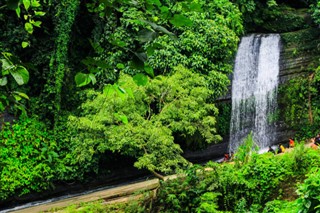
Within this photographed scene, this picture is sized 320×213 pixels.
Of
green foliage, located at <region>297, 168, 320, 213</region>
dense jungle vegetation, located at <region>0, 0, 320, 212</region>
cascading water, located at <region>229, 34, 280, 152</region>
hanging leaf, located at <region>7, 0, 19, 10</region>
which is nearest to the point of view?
hanging leaf, located at <region>7, 0, 19, 10</region>

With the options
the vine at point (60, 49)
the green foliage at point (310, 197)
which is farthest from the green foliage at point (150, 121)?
the green foliage at point (310, 197)

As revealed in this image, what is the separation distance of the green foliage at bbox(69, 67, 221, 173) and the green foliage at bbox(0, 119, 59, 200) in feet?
5.05

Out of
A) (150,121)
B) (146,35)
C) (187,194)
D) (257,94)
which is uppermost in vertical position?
(146,35)

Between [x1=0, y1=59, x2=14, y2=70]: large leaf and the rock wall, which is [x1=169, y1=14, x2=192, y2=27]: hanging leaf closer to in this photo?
[x1=0, y1=59, x2=14, y2=70]: large leaf

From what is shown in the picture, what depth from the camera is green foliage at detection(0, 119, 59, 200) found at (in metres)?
13.2

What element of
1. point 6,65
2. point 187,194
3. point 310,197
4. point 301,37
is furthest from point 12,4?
point 301,37

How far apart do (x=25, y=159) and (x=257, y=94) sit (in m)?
8.50

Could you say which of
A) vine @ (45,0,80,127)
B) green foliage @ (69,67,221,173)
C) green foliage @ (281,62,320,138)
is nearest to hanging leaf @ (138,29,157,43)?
green foliage @ (69,67,221,173)

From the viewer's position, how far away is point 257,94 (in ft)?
54.1

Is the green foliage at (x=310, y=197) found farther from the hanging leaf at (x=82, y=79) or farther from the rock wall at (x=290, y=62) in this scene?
the rock wall at (x=290, y=62)

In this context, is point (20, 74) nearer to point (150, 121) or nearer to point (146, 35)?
point (146, 35)

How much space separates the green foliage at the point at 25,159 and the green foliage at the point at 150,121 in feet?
5.05

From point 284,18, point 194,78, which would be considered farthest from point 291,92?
point 194,78

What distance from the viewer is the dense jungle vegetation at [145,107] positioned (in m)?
8.41
